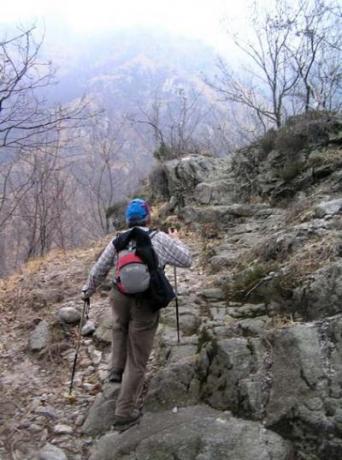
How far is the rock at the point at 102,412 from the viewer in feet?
14.9

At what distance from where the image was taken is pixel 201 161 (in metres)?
13.5

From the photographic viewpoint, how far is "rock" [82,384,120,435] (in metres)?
4.53

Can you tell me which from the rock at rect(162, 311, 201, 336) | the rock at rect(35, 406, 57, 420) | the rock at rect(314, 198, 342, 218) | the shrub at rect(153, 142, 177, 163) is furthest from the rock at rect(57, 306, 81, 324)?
the shrub at rect(153, 142, 177, 163)

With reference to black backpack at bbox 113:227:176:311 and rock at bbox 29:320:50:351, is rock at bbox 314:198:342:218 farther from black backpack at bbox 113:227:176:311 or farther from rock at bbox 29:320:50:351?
rock at bbox 29:320:50:351

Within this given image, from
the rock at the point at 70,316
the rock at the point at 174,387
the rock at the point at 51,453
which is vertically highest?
the rock at the point at 70,316

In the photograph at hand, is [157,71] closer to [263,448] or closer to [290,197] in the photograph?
[290,197]

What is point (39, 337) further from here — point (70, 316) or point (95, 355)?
point (95, 355)

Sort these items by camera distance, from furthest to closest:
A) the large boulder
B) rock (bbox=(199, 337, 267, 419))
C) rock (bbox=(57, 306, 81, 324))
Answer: rock (bbox=(57, 306, 81, 324)) < rock (bbox=(199, 337, 267, 419)) < the large boulder

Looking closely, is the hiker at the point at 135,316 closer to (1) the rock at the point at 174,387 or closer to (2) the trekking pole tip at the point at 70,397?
(1) the rock at the point at 174,387

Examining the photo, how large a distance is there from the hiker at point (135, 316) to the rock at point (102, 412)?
0.20 meters

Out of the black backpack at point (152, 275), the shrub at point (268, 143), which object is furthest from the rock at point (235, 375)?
the shrub at point (268, 143)

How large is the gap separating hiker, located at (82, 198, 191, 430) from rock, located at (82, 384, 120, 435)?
199 millimetres

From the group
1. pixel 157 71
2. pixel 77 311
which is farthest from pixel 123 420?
pixel 157 71

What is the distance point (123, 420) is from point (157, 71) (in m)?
112
